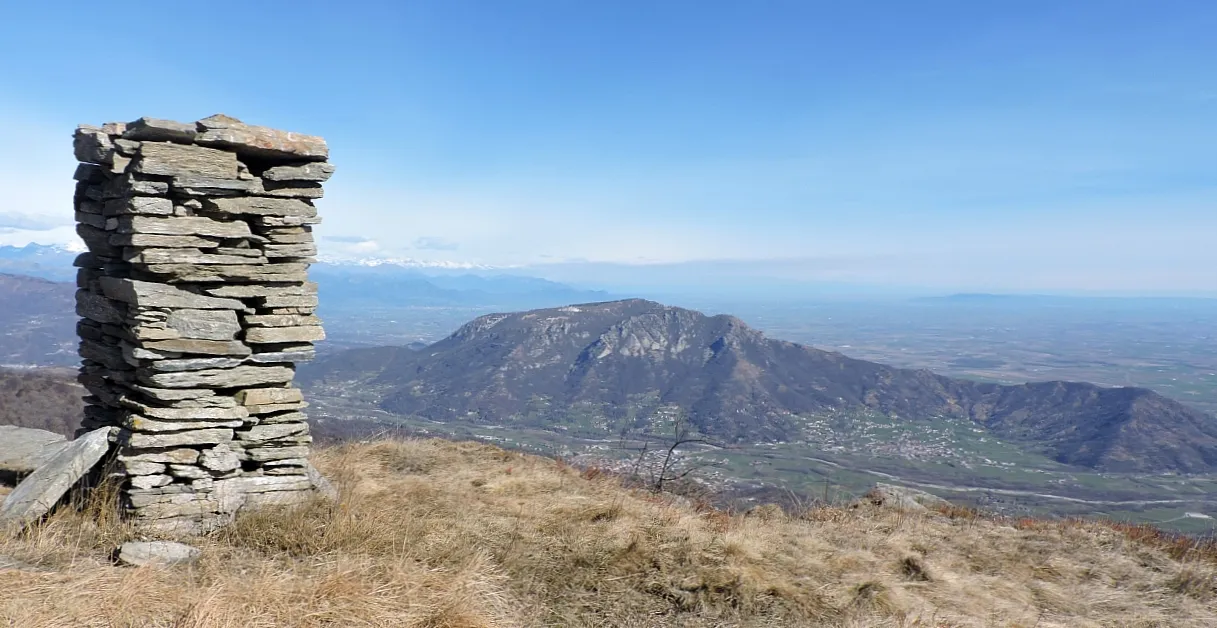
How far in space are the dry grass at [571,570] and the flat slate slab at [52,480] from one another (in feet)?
1.36

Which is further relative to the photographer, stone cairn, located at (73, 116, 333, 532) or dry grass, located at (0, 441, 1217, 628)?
stone cairn, located at (73, 116, 333, 532)

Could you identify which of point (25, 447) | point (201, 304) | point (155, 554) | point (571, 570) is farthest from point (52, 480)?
point (571, 570)

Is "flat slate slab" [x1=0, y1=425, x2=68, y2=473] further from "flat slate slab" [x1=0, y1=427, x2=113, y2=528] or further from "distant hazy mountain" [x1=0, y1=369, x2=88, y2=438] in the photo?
"distant hazy mountain" [x1=0, y1=369, x2=88, y2=438]

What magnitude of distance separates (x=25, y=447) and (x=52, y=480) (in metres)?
3.93

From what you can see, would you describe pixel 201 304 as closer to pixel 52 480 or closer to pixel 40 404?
pixel 52 480

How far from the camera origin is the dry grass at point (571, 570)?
5102 mm

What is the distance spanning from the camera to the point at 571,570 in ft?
22.8

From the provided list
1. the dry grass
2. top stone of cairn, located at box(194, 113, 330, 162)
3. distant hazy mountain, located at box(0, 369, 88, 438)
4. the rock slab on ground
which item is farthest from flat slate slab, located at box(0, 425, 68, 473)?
distant hazy mountain, located at box(0, 369, 88, 438)

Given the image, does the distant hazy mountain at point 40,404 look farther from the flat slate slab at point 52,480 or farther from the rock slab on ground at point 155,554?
the rock slab on ground at point 155,554

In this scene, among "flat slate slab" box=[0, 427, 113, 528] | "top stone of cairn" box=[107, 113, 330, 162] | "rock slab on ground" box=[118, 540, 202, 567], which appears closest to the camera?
"rock slab on ground" box=[118, 540, 202, 567]

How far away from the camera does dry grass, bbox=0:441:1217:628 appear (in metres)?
A: 5.10

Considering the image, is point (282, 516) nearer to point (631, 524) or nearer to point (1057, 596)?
point (631, 524)

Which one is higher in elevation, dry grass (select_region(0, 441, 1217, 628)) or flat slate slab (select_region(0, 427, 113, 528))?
flat slate slab (select_region(0, 427, 113, 528))

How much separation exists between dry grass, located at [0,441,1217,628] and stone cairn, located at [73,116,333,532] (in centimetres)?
70
